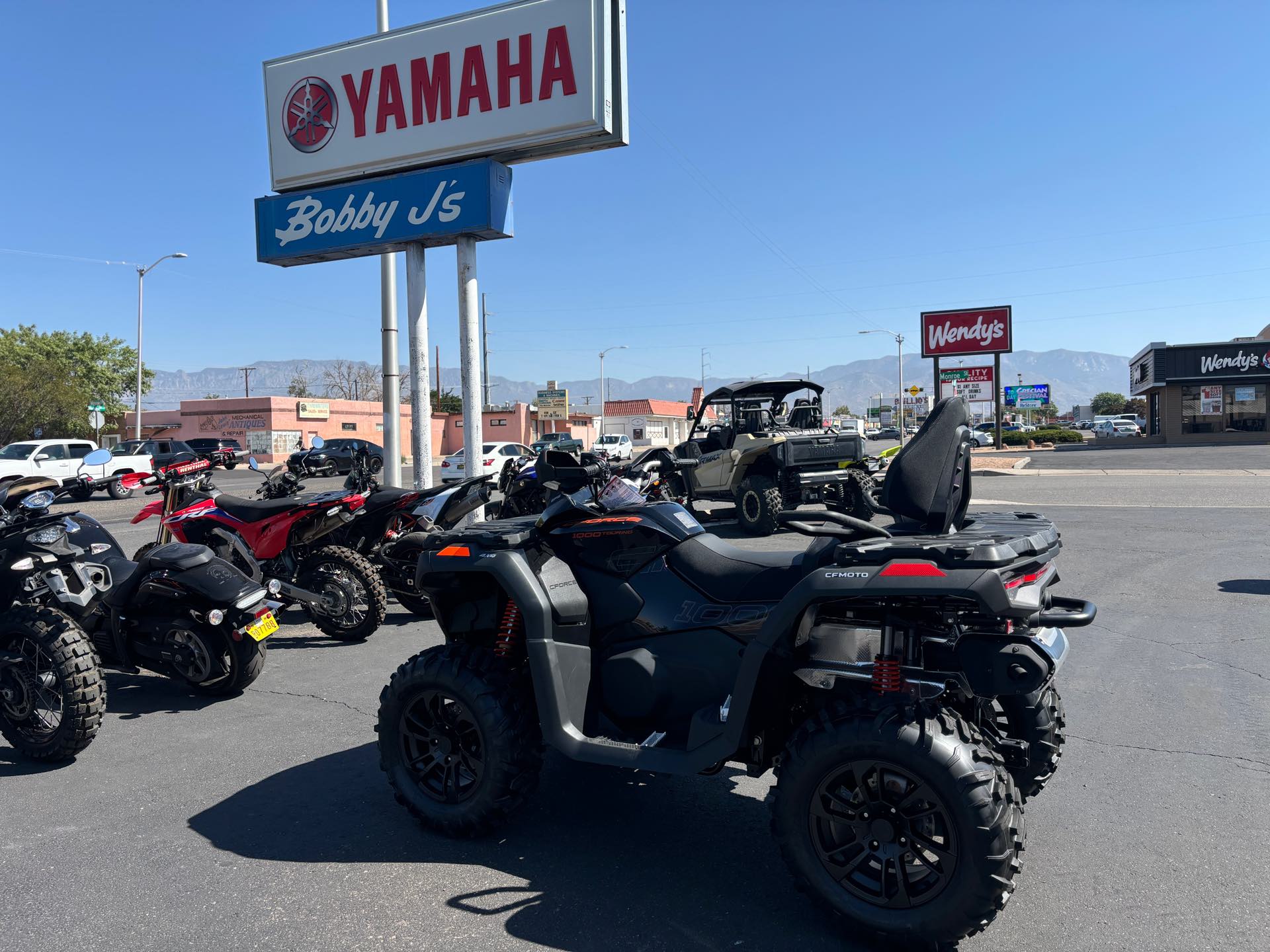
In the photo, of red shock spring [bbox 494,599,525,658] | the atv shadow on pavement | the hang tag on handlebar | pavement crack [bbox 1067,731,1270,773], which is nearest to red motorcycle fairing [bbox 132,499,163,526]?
the atv shadow on pavement

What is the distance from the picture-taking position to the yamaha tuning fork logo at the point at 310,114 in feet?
41.6

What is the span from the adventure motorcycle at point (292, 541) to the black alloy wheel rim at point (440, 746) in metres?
3.21

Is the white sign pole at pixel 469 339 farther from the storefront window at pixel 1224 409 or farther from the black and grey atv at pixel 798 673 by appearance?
the storefront window at pixel 1224 409

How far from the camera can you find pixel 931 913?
2549 mm

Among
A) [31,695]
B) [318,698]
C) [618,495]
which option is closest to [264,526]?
[318,698]

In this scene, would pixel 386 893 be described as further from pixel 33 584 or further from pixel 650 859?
pixel 33 584

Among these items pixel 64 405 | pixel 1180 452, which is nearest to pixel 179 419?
pixel 64 405

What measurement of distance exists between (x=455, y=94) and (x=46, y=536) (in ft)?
29.4

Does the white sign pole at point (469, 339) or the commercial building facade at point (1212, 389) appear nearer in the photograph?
the white sign pole at point (469, 339)

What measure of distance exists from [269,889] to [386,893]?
43cm

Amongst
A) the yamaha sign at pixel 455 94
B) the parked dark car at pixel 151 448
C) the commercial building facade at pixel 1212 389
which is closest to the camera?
the yamaha sign at pixel 455 94

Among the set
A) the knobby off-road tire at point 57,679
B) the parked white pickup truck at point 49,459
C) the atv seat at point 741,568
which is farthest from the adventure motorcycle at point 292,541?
the parked white pickup truck at point 49,459

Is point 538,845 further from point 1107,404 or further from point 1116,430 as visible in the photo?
point 1107,404

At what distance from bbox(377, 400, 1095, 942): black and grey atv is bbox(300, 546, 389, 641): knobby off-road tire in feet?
10.2
